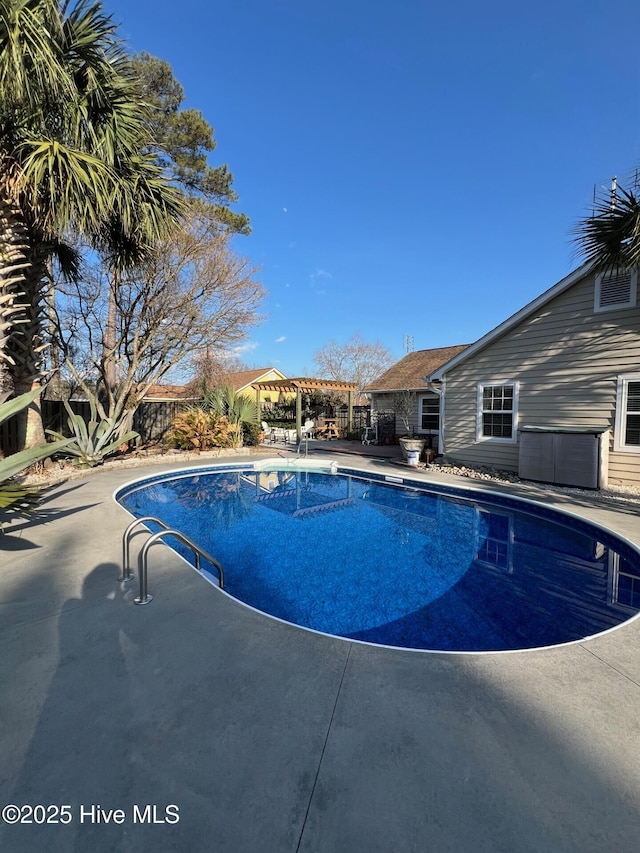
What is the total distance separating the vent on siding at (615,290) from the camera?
7.97m

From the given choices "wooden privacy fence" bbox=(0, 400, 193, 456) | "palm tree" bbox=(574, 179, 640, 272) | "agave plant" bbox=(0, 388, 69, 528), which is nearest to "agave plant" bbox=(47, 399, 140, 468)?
"wooden privacy fence" bbox=(0, 400, 193, 456)

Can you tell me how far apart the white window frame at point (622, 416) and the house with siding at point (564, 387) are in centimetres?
2

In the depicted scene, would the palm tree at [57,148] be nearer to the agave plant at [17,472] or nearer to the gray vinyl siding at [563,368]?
the agave plant at [17,472]

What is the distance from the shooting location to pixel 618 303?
817 cm

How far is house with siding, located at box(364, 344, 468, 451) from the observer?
15.9 meters

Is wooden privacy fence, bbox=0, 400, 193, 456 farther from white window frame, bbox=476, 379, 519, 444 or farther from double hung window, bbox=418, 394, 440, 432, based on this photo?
white window frame, bbox=476, 379, 519, 444

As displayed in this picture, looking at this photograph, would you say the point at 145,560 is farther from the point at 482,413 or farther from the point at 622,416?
the point at 482,413

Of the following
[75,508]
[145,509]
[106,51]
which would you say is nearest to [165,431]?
[145,509]

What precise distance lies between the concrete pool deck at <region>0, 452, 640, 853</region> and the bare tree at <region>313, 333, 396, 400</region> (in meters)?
35.1

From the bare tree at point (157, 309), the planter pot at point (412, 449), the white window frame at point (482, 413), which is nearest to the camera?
the white window frame at point (482, 413)

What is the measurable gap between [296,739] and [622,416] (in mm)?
9131

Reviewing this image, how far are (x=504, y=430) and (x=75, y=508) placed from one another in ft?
31.5

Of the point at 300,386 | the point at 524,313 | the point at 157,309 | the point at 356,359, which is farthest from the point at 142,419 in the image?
the point at 356,359

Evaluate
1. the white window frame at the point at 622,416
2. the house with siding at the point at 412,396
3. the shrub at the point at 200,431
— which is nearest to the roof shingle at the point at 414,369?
the house with siding at the point at 412,396
